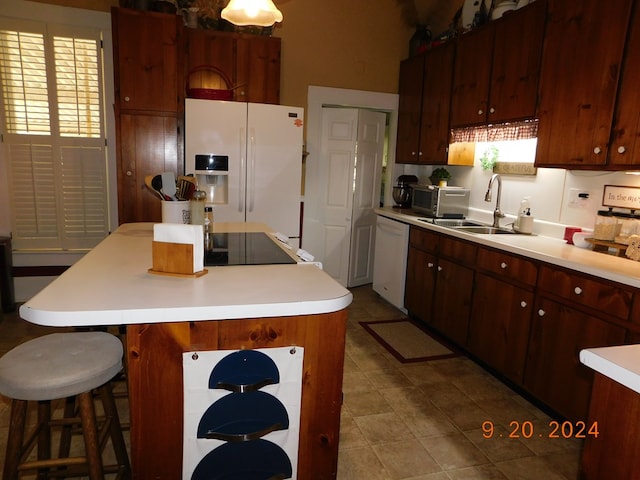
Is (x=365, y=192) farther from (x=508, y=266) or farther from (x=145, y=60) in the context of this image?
(x=145, y=60)

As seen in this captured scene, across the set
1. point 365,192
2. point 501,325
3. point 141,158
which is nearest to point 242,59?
point 141,158

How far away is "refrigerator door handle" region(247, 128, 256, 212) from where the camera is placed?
3.43 meters

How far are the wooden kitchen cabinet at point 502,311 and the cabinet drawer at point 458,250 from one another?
0.08 m

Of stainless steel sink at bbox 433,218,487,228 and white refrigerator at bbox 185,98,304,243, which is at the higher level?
white refrigerator at bbox 185,98,304,243

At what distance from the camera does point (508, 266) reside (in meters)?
2.63

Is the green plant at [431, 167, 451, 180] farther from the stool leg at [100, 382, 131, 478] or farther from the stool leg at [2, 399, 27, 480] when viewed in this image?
the stool leg at [2, 399, 27, 480]

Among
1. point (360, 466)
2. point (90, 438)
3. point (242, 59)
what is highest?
point (242, 59)

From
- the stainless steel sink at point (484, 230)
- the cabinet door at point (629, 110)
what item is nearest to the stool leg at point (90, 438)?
the cabinet door at point (629, 110)

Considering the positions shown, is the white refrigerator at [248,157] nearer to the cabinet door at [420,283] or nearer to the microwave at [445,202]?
the cabinet door at [420,283]

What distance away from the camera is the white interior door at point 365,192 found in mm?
4527

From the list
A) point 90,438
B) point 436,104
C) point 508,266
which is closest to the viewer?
point 90,438

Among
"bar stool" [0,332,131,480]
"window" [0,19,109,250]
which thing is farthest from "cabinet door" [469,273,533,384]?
"window" [0,19,109,250]

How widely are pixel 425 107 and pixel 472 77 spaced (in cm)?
73
